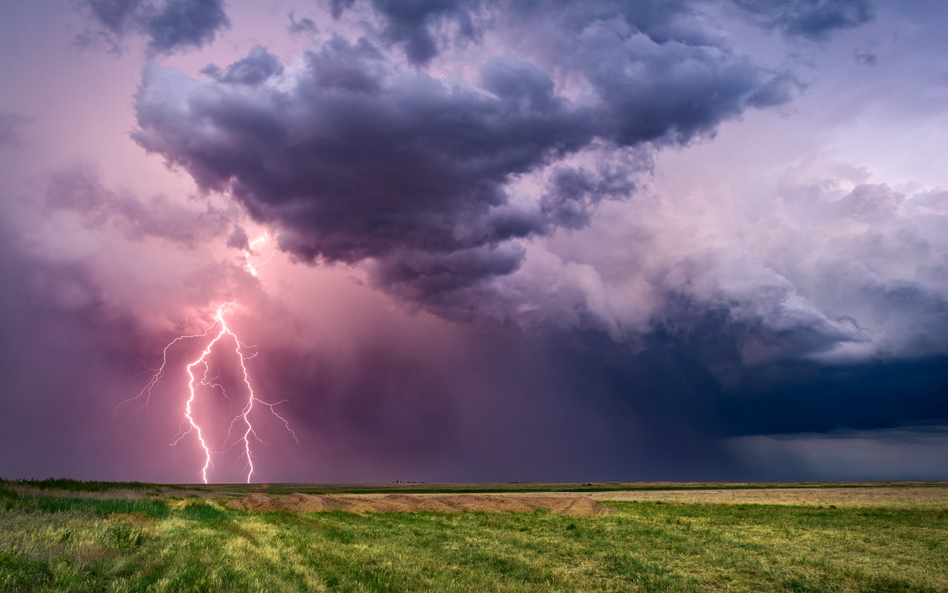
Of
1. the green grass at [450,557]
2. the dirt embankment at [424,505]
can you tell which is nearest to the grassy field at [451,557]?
the green grass at [450,557]

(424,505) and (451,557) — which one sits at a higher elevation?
(451,557)

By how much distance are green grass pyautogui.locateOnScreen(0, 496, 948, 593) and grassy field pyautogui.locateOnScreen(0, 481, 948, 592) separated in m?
0.05

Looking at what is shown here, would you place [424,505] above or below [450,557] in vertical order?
below

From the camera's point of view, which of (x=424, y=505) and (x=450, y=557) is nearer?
(x=450, y=557)

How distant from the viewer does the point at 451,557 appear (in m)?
17.8

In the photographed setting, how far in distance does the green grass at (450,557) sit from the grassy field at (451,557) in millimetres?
51

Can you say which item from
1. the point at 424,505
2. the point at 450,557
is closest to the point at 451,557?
the point at 450,557

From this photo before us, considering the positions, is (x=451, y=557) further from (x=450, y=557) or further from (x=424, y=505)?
(x=424, y=505)

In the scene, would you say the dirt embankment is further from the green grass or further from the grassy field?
the grassy field

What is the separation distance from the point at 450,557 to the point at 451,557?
0.04 m

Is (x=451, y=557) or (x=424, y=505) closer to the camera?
(x=451, y=557)

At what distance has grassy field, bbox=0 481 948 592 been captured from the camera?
9.68m

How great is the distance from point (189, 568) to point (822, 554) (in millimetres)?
22167

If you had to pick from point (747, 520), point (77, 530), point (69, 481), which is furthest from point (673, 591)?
point (69, 481)
